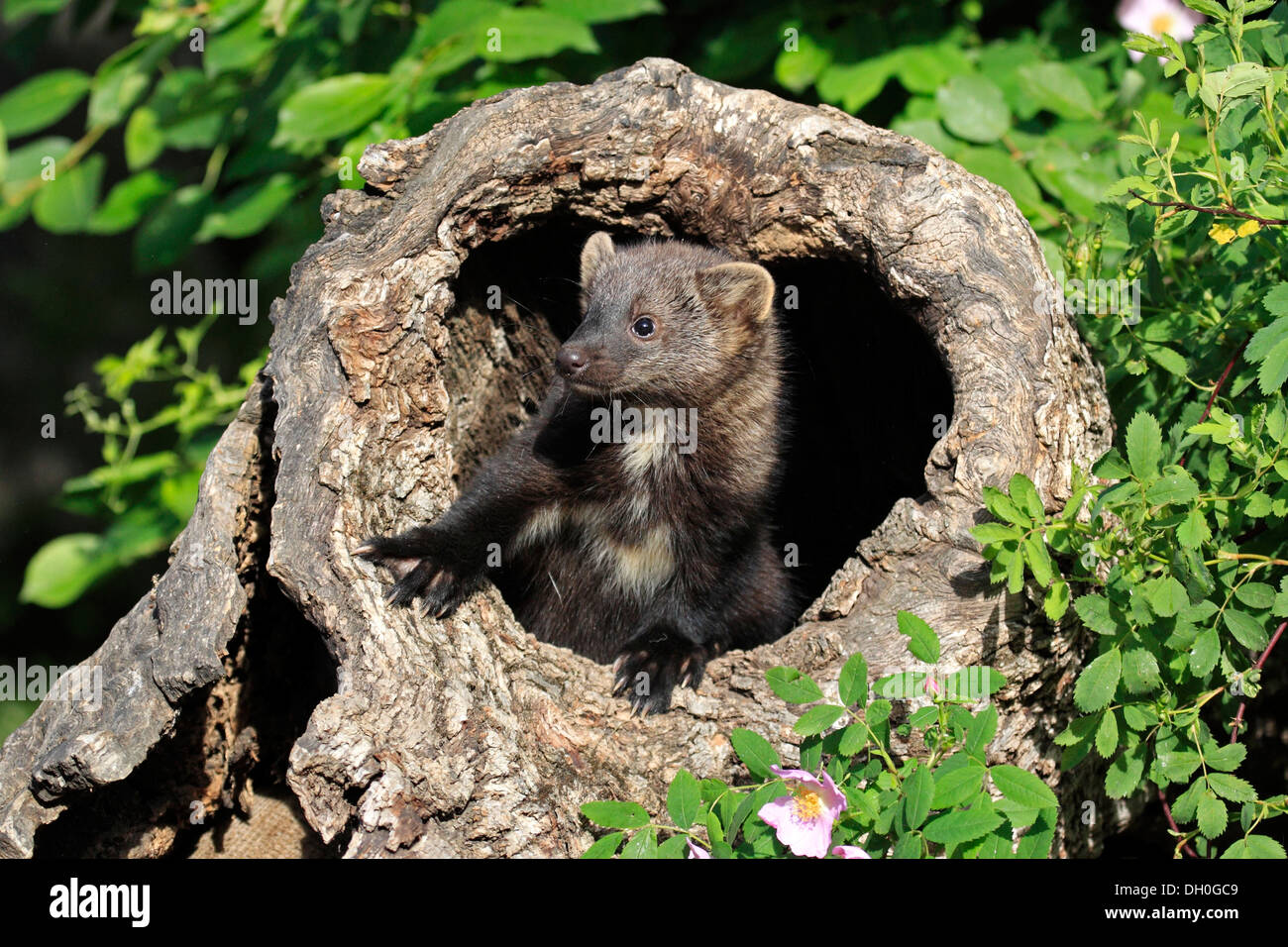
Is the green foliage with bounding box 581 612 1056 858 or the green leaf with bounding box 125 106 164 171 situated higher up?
the green leaf with bounding box 125 106 164 171

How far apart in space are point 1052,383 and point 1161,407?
515 millimetres

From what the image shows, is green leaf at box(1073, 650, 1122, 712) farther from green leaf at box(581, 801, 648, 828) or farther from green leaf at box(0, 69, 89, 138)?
green leaf at box(0, 69, 89, 138)

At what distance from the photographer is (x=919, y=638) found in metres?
2.99

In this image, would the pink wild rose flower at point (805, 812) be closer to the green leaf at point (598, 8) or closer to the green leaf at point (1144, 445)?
the green leaf at point (1144, 445)

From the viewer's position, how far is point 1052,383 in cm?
356

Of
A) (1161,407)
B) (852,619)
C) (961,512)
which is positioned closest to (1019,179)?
(1161,407)

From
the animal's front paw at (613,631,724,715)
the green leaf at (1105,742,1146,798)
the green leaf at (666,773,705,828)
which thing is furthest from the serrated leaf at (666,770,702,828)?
the green leaf at (1105,742,1146,798)

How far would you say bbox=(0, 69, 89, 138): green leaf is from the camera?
519 centimetres

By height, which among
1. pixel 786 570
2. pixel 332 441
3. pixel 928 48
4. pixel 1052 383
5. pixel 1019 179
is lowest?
pixel 786 570

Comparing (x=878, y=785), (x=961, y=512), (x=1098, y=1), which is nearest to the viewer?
(x=878, y=785)

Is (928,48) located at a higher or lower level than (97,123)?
higher

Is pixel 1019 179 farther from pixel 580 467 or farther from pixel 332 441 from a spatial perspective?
pixel 332 441

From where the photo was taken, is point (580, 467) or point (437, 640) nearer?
point (437, 640)

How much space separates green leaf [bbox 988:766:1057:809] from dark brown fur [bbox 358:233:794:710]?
1398 millimetres
